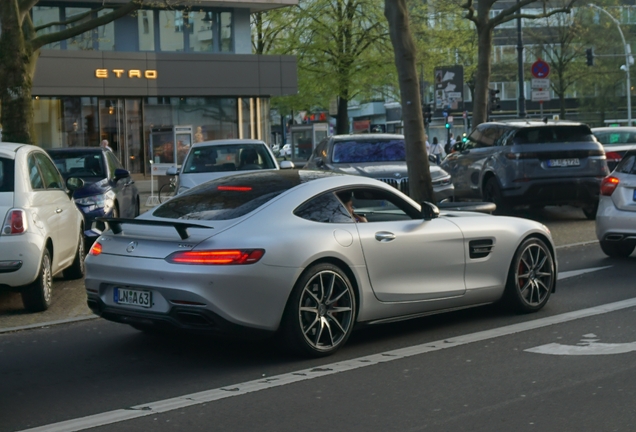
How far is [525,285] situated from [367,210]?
1670 mm

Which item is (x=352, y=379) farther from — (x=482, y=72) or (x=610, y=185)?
(x=482, y=72)

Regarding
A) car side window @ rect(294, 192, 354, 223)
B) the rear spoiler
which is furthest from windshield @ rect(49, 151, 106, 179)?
car side window @ rect(294, 192, 354, 223)

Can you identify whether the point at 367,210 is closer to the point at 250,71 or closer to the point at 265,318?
the point at 265,318

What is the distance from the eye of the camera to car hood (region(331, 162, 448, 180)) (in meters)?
18.4

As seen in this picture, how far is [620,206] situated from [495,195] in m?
6.69

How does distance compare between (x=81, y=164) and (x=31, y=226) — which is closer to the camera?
(x=31, y=226)

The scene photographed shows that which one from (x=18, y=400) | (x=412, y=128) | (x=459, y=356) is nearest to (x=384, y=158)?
(x=412, y=128)

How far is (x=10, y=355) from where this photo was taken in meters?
7.62

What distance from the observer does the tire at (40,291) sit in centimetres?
958

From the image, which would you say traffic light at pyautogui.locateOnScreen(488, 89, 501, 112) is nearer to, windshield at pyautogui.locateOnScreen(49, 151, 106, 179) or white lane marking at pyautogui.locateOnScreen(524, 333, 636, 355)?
windshield at pyautogui.locateOnScreen(49, 151, 106, 179)

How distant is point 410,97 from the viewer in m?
15.6

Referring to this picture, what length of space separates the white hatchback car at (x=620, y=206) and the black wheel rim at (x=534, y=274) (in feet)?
11.5

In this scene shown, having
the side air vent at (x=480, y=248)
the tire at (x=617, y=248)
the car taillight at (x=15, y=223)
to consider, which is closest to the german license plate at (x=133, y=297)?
the car taillight at (x=15, y=223)

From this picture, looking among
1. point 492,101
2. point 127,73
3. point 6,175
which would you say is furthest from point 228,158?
point 127,73
